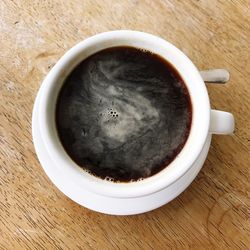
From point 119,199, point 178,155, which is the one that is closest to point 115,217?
point 119,199

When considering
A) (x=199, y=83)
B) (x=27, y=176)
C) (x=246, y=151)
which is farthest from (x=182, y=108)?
(x=27, y=176)

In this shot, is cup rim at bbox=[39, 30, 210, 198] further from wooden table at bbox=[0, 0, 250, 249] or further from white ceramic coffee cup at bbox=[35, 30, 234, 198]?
wooden table at bbox=[0, 0, 250, 249]

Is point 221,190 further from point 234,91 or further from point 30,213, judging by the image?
point 30,213

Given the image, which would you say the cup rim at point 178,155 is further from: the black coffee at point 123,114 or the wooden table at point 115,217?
the wooden table at point 115,217

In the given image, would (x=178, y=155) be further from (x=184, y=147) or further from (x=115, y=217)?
(x=115, y=217)

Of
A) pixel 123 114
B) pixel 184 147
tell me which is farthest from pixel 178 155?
pixel 123 114

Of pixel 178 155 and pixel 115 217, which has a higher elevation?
pixel 178 155
